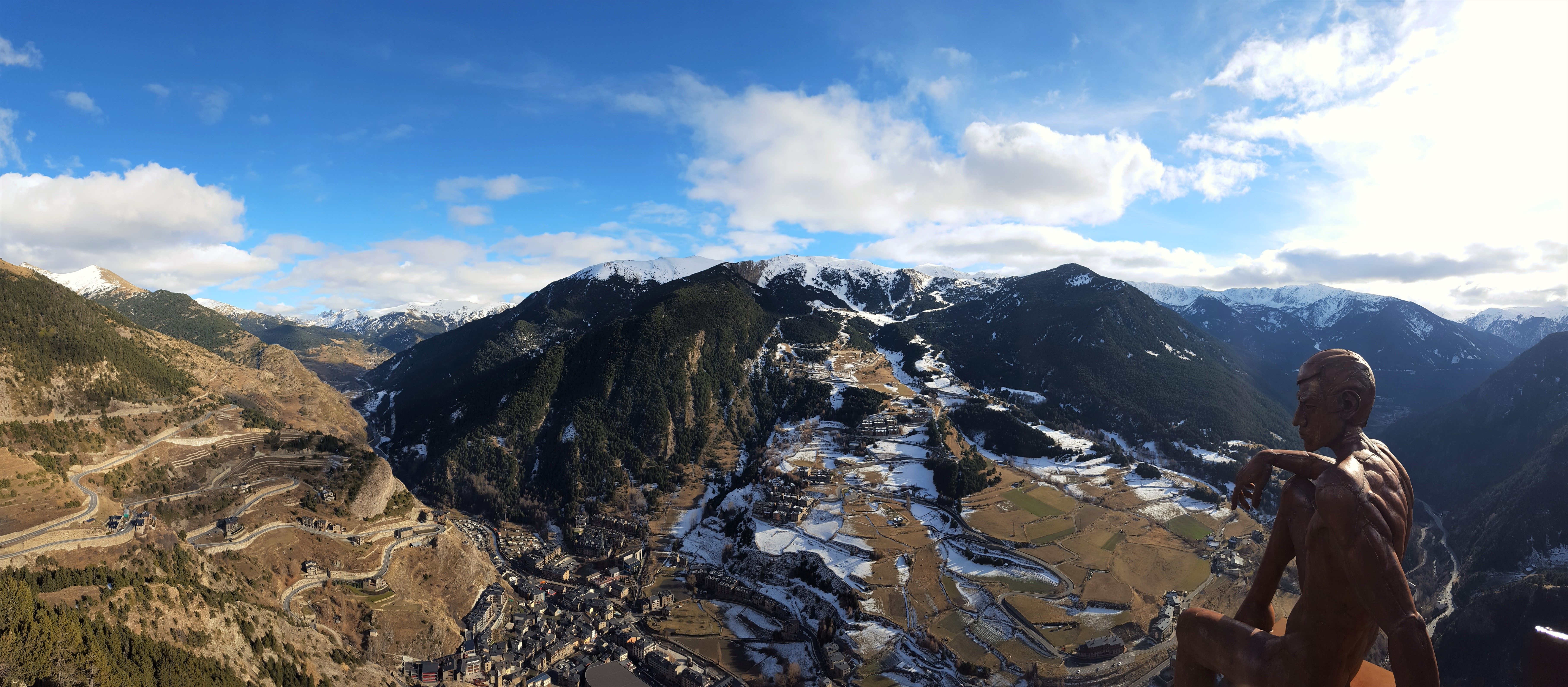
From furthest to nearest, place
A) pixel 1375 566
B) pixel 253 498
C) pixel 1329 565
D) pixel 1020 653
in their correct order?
1. pixel 1020 653
2. pixel 253 498
3. pixel 1329 565
4. pixel 1375 566

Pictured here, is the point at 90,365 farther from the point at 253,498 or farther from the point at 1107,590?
the point at 1107,590

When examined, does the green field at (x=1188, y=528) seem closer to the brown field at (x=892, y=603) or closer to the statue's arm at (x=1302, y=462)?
the brown field at (x=892, y=603)

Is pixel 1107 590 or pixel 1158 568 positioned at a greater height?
pixel 1107 590

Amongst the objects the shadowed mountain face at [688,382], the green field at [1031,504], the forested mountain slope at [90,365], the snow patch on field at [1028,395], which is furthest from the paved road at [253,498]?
the snow patch on field at [1028,395]

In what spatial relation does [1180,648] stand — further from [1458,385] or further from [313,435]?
[1458,385]

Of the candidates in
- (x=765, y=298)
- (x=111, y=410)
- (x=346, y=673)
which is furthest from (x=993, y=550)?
(x=765, y=298)

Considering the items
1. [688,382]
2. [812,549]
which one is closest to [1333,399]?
[812,549]

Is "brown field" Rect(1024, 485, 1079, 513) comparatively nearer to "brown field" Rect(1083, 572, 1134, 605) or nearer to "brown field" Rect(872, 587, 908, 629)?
"brown field" Rect(1083, 572, 1134, 605)
